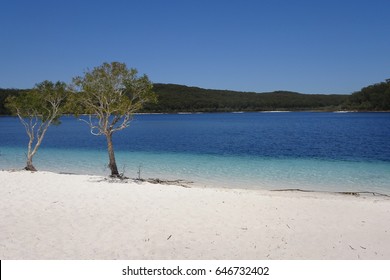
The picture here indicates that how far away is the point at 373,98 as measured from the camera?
17712 cm

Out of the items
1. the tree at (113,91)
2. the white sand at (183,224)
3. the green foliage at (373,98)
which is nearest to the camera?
the white sand at (183,224)

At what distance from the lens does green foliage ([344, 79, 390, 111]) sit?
6757 inches

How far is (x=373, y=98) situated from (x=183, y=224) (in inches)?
7442

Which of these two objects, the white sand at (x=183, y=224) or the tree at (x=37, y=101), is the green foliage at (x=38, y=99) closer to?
the tree at (x=37, y=101)

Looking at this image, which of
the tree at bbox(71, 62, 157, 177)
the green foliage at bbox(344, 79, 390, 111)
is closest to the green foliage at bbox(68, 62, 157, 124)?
the tree at bbox(71, 62, 157, 177)

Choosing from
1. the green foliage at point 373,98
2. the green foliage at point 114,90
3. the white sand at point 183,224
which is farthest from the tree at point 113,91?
the green foliage at point 373,98

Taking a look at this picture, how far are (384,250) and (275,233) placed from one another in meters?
2.37

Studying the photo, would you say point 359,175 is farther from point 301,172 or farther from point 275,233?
point 275,233

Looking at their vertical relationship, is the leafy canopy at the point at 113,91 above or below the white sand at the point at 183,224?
above

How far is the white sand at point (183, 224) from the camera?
25.5ft

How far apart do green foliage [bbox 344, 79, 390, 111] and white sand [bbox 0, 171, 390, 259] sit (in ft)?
580

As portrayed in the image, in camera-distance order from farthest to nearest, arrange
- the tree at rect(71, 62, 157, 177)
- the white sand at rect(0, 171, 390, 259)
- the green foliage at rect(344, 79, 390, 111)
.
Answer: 1. the green foliage at rect(344, 79, 390, 111)
2. the tree at rect(71, 62, 157, 177)
3. the white sand at rect(0, 171, 390, 259)

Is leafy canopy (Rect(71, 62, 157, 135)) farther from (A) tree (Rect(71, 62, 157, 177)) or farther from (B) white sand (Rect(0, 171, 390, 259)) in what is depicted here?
(B) white sand (Rect(0, 171, 390, 259))

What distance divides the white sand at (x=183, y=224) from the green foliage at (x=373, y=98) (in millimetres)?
176697
